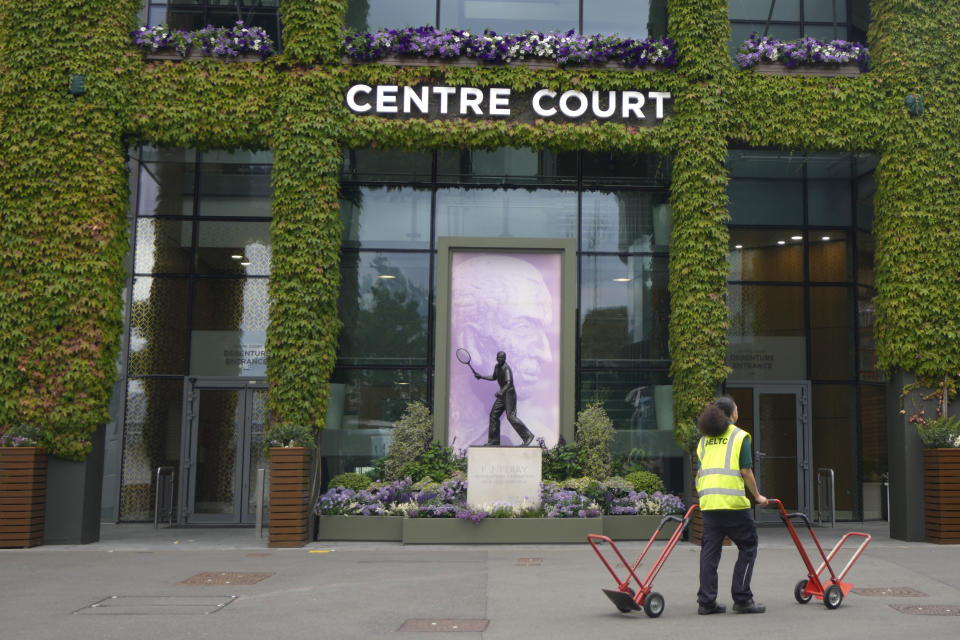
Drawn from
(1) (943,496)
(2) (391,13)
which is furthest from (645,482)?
(2) (391,13)

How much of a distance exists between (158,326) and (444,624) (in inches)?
486

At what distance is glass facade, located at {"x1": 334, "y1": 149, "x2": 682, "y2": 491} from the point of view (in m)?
17.5

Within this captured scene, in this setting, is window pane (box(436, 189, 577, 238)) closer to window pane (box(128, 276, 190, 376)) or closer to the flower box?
window pane (box(128, 276, 190, 376))

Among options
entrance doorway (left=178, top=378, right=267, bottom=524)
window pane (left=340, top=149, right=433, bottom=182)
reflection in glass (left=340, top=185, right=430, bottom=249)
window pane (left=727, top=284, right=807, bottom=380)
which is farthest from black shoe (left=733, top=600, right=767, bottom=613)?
window pane (left=340, top=149, right=433, bottom=182)

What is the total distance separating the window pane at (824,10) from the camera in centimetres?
1912

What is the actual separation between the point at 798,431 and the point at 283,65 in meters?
11.8

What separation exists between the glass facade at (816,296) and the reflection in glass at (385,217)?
20.7 feet

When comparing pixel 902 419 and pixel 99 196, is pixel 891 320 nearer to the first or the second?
pixel 902 419

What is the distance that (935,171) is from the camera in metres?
15.3

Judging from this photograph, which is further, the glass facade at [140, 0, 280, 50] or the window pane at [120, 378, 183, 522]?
the glass facade at [140, 0, 280, 50]

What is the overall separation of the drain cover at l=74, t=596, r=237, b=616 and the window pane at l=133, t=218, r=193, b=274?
1018cm

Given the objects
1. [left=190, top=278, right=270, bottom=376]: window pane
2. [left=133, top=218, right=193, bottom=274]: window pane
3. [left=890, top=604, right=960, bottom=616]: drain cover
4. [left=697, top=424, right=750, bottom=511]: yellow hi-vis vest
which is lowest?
[left=890, top=604, right=960, bottom=616]: drain cover

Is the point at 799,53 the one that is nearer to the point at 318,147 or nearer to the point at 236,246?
the point at 318,147

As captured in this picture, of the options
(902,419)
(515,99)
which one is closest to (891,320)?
(902,419)
